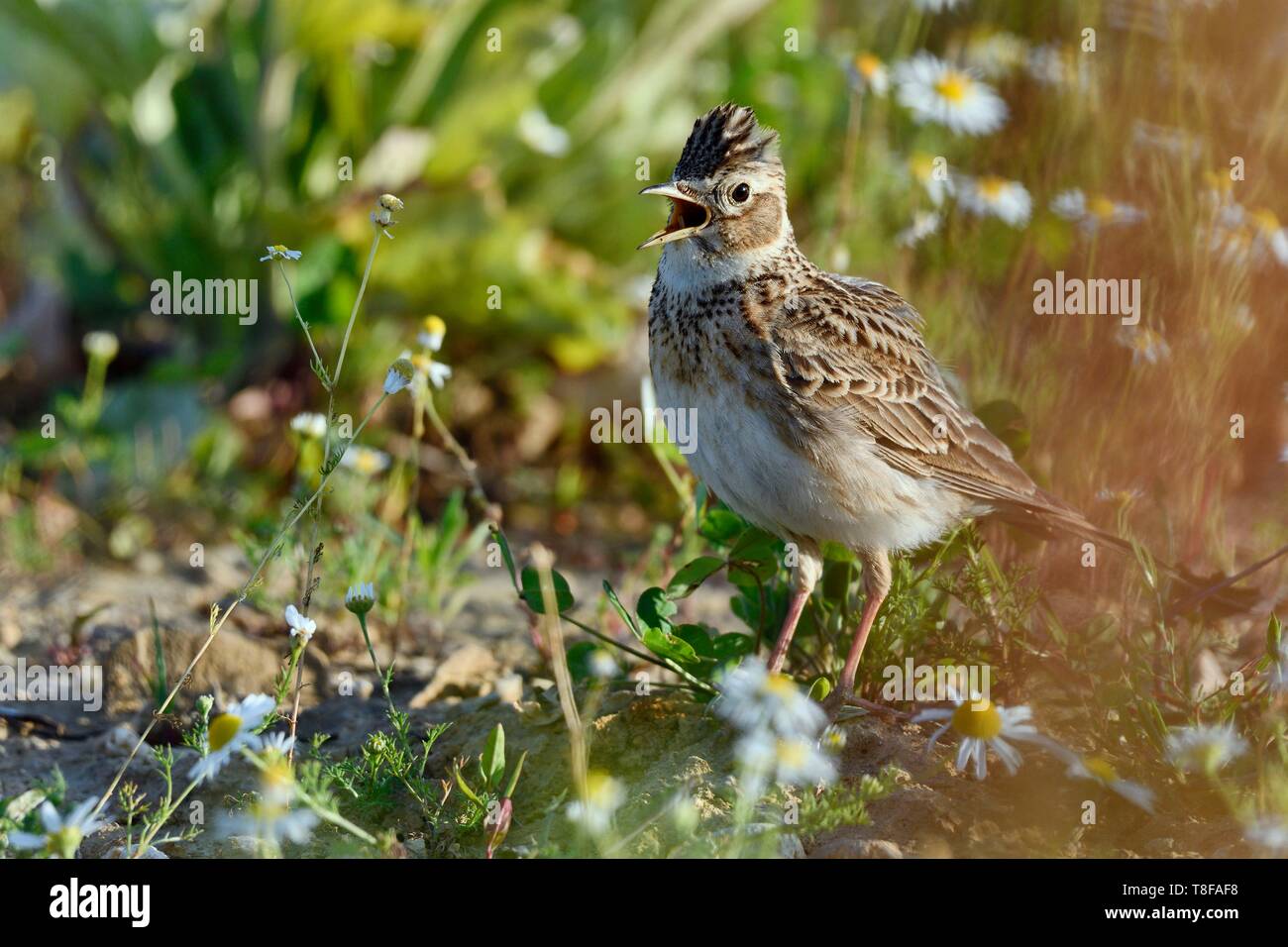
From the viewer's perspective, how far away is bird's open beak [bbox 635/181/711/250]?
407cm

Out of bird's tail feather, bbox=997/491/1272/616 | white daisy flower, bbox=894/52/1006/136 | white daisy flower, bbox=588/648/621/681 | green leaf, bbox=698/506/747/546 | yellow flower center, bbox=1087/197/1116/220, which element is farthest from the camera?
white daisy flower, bbox=894/52/1006/136

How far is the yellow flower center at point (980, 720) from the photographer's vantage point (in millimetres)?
3529

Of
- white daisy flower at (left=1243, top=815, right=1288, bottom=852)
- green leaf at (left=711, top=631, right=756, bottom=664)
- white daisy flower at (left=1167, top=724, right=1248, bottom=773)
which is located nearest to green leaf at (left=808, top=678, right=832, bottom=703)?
green leaf at (left=711, top=631, right=756, bottom=664)

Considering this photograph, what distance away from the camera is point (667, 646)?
3.85 metres

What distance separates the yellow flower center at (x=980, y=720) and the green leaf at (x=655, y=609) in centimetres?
87

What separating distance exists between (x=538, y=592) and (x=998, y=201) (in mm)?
2907

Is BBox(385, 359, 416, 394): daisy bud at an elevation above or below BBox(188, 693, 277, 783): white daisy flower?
above

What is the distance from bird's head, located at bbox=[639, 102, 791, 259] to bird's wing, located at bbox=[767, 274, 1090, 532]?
0.25m

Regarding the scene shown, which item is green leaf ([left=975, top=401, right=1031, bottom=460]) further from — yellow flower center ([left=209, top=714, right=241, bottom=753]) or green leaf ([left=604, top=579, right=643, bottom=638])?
yellow flower center ([left=209, top=714, right=241, bottom=753])

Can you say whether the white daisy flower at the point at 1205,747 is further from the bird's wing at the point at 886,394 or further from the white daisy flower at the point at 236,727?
the white daisy flower at the point at 236,727

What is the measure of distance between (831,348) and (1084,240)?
5.94ft

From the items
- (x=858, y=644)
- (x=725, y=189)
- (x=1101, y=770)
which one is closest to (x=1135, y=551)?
(x=1101, y=770)

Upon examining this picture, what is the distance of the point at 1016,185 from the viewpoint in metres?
5.99
